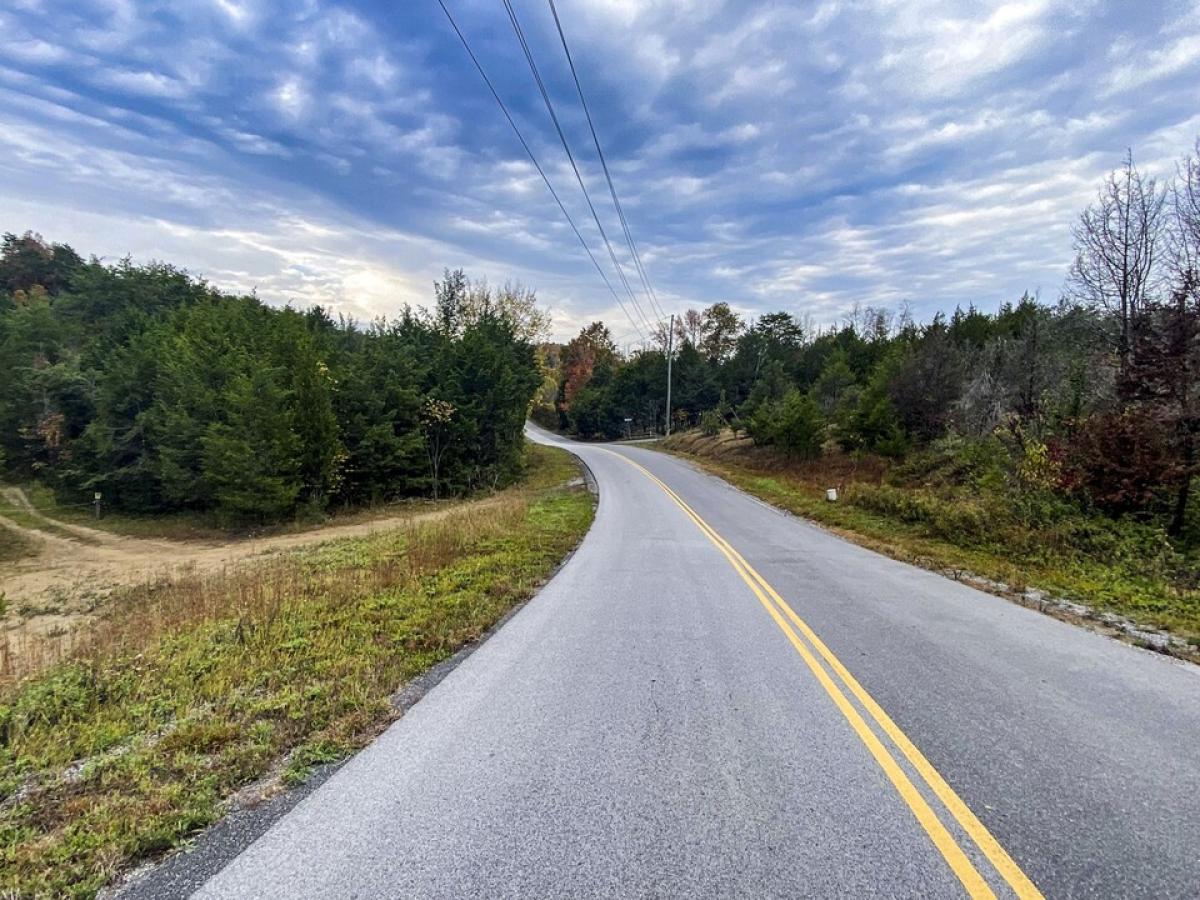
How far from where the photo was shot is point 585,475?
93.7 feet

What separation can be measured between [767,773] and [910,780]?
768 mm

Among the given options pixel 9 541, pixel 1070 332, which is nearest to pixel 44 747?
pixel 1070 332

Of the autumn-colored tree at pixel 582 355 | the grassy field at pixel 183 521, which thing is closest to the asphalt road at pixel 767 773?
the grassy field at pixel 183 521

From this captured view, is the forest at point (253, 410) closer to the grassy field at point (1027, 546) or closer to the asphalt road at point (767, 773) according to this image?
the grassy field at point (1027, 546)

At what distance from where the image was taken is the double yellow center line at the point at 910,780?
2.33m

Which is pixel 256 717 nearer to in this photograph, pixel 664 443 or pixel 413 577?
pixel 413 577

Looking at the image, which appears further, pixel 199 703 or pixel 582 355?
pixel 582 355

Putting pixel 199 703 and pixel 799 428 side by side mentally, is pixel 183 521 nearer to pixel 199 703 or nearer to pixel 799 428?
pixel 199 703

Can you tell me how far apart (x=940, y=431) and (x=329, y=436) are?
26078mm

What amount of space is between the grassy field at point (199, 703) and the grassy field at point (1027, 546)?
7798mm

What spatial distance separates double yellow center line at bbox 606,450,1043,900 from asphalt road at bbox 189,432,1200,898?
1cm

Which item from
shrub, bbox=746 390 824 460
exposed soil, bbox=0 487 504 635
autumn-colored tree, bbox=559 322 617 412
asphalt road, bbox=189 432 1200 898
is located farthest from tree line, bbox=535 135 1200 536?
autumn-colored tree, bbox=559 322 617 412

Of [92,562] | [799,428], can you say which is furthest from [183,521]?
[799,428]

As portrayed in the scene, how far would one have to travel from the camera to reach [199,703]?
4.18 metres
